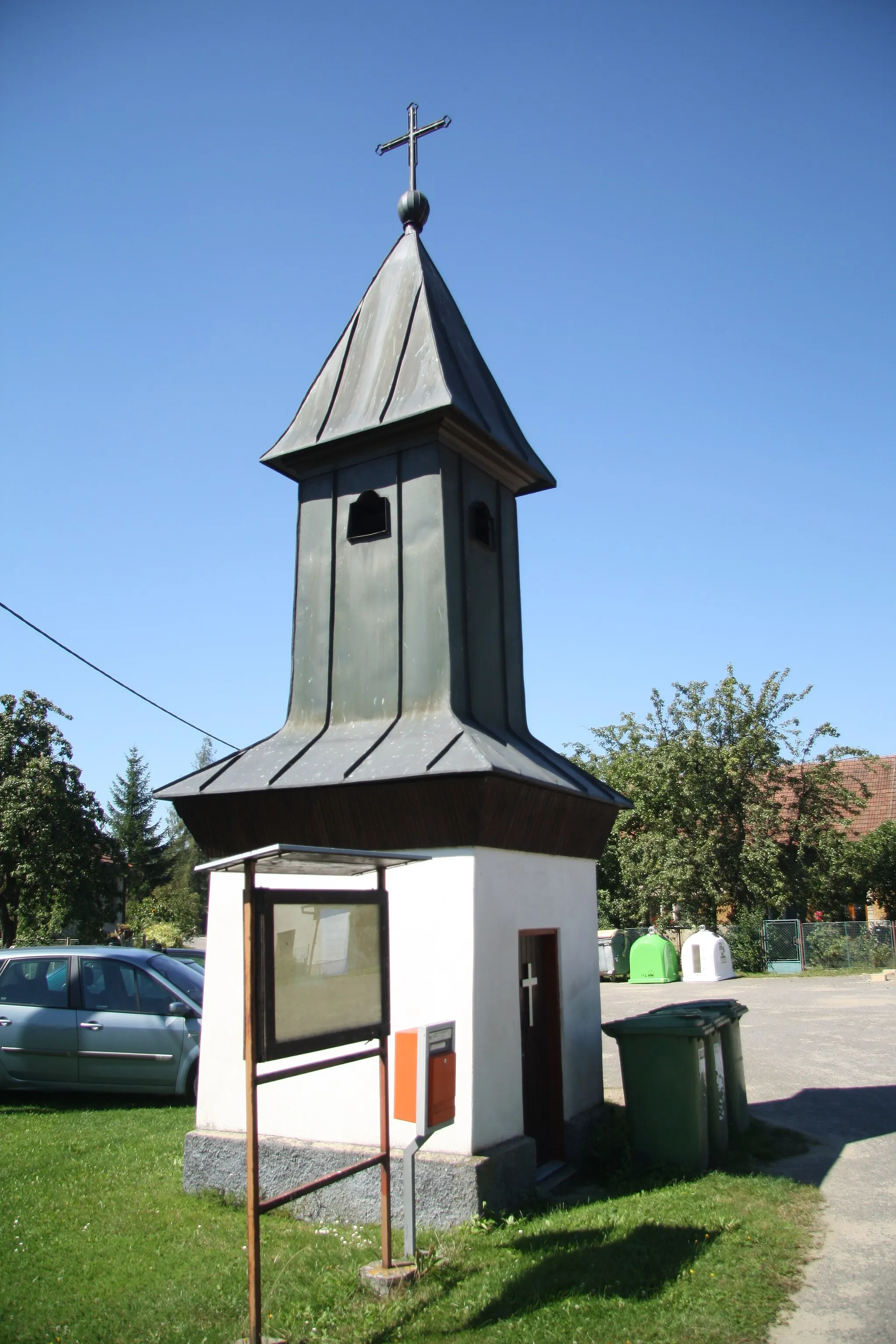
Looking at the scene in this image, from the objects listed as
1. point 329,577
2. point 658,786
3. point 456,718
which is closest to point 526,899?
point 456,718

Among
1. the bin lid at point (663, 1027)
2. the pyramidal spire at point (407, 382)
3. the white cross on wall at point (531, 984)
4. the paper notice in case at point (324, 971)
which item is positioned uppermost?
the pyramidal spire at point (407, 382)

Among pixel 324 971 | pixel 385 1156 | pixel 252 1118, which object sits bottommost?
pixel 385 1156

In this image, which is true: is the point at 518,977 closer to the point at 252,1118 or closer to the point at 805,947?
the point at 252,1118

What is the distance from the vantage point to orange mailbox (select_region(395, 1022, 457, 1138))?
5941 millimetres

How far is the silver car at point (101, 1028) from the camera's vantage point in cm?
1120

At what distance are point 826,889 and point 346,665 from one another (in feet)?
92.4

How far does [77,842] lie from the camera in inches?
1236

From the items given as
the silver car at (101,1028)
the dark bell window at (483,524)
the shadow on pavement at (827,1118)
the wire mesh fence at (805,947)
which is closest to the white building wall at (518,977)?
the shadow on pavement at (827,1118)

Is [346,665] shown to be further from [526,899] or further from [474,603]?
[526,899]

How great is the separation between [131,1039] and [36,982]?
1.50m

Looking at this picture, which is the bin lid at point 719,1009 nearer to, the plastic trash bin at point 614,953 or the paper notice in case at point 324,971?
the paper notice in case at point 324,971

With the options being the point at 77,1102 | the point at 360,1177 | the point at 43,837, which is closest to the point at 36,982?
the point at 77,1102

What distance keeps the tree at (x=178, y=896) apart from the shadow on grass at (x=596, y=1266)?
747 inches

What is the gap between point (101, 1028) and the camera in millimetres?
11328
